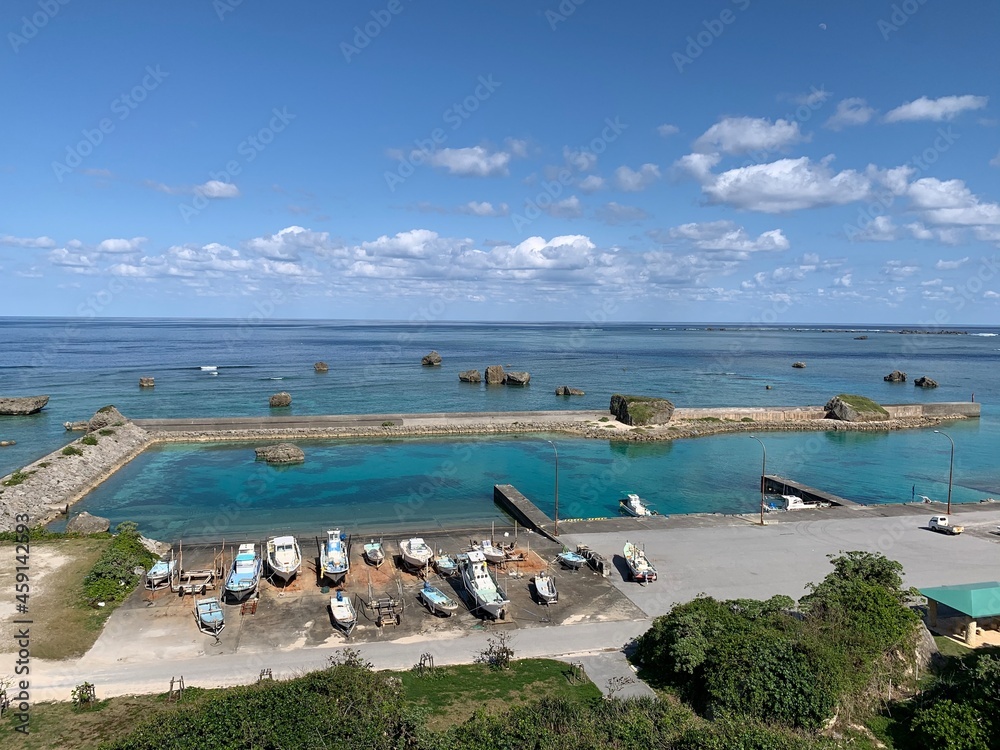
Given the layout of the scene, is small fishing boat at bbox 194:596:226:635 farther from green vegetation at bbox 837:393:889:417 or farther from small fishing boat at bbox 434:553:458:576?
green vegetation at bbox 837:393:889:417

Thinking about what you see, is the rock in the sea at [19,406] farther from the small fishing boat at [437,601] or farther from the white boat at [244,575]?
the small fishing boat at [437,601]

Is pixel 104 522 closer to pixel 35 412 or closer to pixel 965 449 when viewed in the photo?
pixel 35 412

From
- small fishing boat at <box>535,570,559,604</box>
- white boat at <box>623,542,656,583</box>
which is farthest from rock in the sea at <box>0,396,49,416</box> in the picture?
white boat at <box>623,542,656,583</box>

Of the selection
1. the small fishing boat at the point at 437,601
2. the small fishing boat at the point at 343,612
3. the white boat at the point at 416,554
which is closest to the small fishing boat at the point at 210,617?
the small fishing boat at the point at 343,612

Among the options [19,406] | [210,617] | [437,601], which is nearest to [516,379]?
[19,406]

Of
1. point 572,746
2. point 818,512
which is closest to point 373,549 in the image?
point 572,746

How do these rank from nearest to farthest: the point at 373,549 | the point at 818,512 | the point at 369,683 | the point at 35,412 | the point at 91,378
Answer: the point at 369,683 < the point at 373,549 < the point at 818,512 < the point at 35,412 < the point at 91,378
